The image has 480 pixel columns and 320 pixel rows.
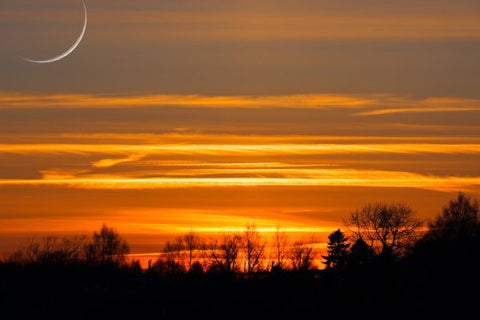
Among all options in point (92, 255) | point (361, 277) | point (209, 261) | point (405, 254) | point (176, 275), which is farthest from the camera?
point (92, 255)

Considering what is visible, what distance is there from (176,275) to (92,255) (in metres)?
37.6

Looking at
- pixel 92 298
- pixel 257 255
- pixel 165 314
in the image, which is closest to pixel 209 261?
pixel 257 255

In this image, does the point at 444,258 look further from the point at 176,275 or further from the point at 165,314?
the point at 176,275

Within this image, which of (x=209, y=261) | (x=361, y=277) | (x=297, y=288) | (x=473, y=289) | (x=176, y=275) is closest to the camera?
(x=473, y=289)

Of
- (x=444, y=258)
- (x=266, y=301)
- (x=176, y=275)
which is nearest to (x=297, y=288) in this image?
(x=266, y=301)

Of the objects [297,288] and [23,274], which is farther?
[23,274]

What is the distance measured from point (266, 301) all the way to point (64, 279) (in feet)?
103

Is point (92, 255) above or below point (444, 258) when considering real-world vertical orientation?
above

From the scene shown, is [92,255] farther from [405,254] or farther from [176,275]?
[405,254]

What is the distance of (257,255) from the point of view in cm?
16488

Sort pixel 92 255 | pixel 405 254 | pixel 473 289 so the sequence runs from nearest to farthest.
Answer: pixel 473 289
pixel 405 254
pixel 92 255

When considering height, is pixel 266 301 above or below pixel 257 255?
below

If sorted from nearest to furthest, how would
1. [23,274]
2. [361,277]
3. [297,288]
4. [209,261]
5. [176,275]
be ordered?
[361,277], [297,288], [23,274], [176,275], [209,261]

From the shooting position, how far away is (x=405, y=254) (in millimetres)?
144625
